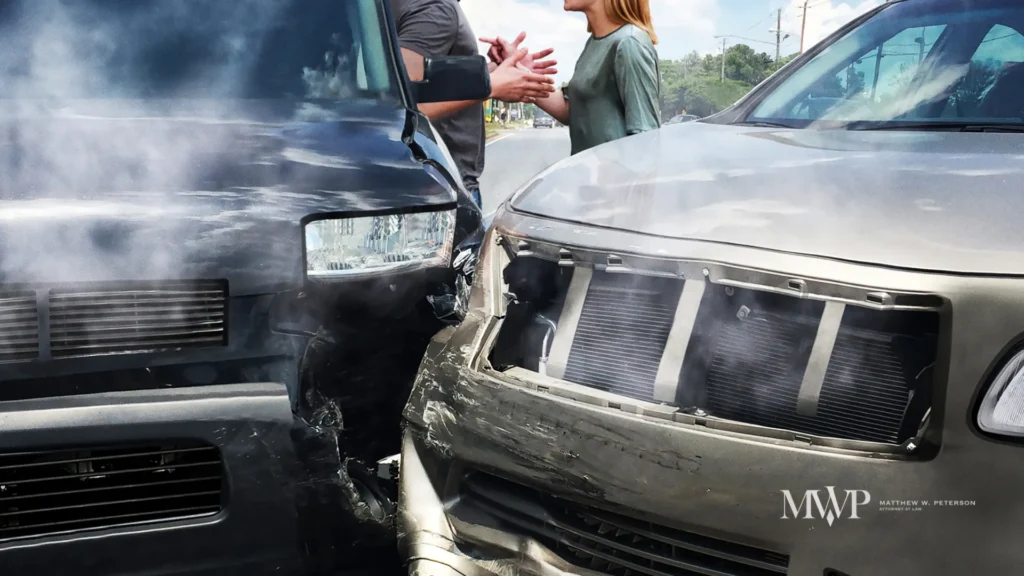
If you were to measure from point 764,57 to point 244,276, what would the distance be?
4.53m

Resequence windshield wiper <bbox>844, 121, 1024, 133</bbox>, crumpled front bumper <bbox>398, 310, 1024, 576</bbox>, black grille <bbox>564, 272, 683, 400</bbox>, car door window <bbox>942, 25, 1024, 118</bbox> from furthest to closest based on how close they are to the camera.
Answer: car door window <bbox>942, 25, 1024, 118</bbox> → windshield wiper <bbox>844, 121, 1024, 133</bbox> → black grille <bbox>564, 272, 683, 400</bbox> → crumpled front bumper <bbox>398, 310, 1024, 576</bbox>

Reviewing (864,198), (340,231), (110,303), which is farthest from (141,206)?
(864,198)

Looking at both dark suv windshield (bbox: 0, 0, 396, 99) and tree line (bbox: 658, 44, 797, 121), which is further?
tree line (bbox: 658, 44, 797, 121)

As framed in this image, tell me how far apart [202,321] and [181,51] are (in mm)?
1055

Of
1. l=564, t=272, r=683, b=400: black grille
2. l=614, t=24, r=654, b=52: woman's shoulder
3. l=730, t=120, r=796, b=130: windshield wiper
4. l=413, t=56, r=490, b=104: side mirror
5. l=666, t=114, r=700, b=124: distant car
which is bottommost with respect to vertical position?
l=564, t=272, r=683, b=400: black grille

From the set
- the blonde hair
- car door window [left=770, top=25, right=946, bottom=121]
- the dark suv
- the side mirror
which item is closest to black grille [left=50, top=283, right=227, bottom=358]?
the dark suv

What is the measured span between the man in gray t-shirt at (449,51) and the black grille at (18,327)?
8.37 feet

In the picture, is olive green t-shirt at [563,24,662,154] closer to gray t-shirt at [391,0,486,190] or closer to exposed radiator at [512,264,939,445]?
gray t-shirt at [391,0,486,190]

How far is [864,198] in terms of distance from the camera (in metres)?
1.92

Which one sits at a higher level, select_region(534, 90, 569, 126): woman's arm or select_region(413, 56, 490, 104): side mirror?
select_region(413, 56, 490, 104): side mirror

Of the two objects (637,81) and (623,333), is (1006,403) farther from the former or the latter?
(637,81)

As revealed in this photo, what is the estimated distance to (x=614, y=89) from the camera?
4.43 m

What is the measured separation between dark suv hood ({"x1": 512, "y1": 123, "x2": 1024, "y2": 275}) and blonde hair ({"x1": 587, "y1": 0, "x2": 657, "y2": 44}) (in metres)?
1.85

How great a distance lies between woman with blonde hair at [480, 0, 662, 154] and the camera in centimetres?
425
